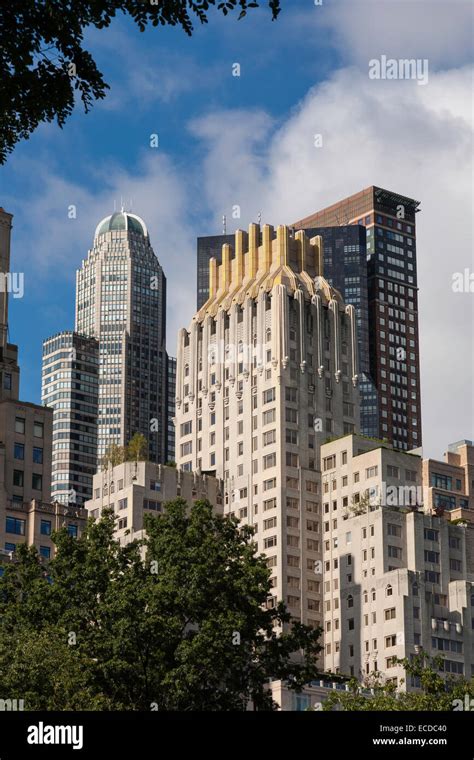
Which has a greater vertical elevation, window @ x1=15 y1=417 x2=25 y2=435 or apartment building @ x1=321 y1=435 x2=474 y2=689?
window @ x1=15 y1=417 x2=25 y2=435

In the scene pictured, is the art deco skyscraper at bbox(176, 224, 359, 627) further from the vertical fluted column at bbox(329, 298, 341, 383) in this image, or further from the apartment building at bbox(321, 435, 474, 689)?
the apartment building at bbox(321, 435, 474, 689)

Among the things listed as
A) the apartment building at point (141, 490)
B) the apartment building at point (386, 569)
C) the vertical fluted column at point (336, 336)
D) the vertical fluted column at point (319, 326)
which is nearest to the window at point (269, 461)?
the apartment building at point (386, 569)

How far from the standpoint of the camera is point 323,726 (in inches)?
984

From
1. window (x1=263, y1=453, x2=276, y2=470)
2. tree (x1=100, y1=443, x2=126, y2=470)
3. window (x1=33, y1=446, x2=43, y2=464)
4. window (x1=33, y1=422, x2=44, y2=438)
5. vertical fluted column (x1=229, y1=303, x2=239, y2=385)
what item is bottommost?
window (x1=33, y1=446, x2=43, y2=464)

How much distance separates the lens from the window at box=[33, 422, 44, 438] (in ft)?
504

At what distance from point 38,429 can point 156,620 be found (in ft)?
253

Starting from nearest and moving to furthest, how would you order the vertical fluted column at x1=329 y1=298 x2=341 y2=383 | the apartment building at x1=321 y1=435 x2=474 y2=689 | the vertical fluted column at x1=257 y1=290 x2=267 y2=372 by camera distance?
the apartment building at x1=321 y1=435 x2=474 y2=689
the vertical fluted column at x1=257 y1=290 x2=267 y2=372
the vertical fluted column at x1=329 y1=298 x2=341 y2=383

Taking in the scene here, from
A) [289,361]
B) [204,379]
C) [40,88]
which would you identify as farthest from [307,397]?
[40,88]

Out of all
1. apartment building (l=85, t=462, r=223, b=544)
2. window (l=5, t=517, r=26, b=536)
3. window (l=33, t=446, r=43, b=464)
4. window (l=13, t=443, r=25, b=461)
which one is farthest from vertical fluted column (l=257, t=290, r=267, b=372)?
window (l=5, t=517, r=26, b=536)

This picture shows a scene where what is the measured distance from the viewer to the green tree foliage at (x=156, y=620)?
255ft

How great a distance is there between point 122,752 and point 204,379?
175m

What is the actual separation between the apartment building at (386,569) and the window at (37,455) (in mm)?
37528

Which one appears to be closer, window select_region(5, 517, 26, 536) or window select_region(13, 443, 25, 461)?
window select_region(5, 517, 26, 536)

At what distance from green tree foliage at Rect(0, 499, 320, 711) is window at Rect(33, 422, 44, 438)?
6423 cm
